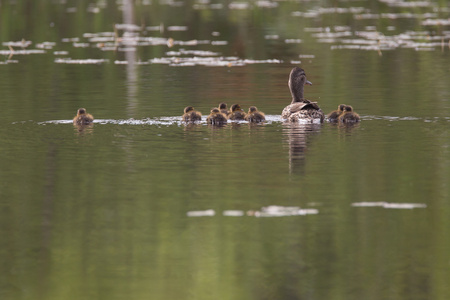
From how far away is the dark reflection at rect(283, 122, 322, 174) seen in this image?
13.9 meters

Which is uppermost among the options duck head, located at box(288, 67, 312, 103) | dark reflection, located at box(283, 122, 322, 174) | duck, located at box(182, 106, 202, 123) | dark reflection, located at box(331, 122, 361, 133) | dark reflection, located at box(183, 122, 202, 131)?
duck head, located at box(288, 67, 312, 103)

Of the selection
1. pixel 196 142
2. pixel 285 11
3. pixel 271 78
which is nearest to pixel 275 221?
pixel 196 142

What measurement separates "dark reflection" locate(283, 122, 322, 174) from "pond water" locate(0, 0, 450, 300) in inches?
1.7

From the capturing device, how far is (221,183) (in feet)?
41.5

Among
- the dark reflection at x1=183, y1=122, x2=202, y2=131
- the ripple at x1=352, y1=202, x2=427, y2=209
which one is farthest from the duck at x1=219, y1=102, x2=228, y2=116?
the ripple at x1=352, y1=202, x2=427, y2=209

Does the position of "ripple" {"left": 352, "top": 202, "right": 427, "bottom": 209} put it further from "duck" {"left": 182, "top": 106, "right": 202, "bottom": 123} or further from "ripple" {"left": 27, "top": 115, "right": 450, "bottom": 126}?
Result: "duck" {"left": 182, "top": 106, "right": 202, "bottom": 123}

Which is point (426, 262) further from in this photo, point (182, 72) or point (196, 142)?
point (182, 72)

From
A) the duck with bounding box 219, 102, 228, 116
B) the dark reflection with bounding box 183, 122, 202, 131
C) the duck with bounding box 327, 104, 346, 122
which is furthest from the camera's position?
the duck with bounding box 219, 102, 228, 116

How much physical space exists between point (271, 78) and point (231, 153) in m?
10.9

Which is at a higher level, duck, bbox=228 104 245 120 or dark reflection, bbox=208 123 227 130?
duck, bbox=228 104 245 120

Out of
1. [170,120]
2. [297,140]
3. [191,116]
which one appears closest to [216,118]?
[191,116]

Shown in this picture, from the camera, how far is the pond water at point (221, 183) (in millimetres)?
9125

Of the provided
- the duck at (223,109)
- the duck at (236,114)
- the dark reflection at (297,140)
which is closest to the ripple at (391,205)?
the dark reflection at (297,140)

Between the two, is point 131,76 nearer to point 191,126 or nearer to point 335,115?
point 191,126
